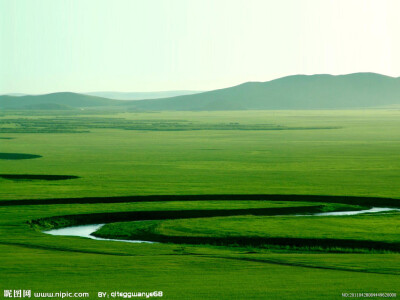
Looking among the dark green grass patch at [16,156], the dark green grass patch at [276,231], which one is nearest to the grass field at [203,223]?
the dark green grass patch at [276,231]

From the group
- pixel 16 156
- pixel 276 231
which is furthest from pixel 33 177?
pixel 276 231

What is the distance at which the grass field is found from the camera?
20.0 meters

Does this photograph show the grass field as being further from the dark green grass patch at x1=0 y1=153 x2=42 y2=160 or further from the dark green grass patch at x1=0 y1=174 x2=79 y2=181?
the dark green grass patch at x1=0 y1=153 x2=42 y2=160

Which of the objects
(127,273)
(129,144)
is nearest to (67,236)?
(127,273)

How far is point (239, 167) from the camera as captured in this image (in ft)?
182

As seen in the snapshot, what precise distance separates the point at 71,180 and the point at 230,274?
90.8 feet

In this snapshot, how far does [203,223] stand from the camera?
3058 centimetres

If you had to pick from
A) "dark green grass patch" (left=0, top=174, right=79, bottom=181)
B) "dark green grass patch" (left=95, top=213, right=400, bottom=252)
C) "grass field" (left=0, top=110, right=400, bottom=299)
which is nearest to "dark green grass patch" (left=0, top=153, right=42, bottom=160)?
"grass field" (left=0, top=110, right=400, bottom=299)

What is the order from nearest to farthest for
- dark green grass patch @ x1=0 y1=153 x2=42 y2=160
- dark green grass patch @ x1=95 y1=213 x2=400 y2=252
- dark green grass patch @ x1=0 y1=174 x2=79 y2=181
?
dark green grass patch @ x1=95 y1=213 x2=400 y2=252 < dark green grass patch @ x1=0 y1=174 x2=79 y2=181 < dark green grass patch @ x1=0 y1=153 x2=42 y2=160

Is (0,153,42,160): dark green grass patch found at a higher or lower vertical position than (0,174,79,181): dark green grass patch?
lower

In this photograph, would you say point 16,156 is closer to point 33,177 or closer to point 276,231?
point 33,177

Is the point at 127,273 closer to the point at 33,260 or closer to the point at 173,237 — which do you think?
the point at 33,260

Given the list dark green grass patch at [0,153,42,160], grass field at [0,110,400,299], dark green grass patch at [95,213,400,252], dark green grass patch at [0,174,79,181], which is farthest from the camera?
dark green grass patch at [0,153,42,160]

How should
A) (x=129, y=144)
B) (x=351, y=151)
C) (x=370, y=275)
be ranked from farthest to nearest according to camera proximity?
1. (x=129, y=144)
2. (x=351, y=151)
3. (x=370, y=275)
